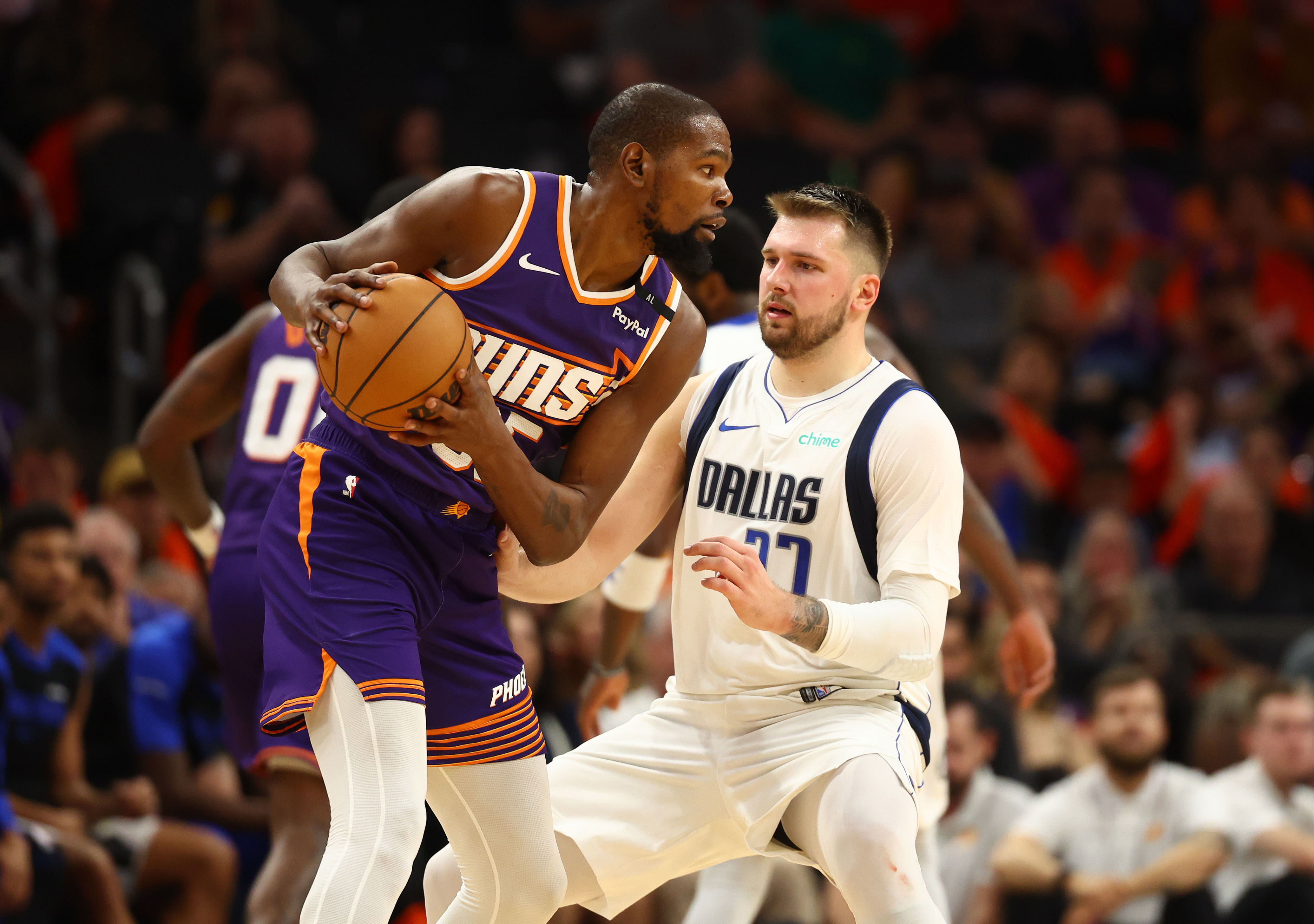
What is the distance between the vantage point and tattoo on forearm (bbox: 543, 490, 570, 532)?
3.94 m

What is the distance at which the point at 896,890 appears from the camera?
3.97 meters

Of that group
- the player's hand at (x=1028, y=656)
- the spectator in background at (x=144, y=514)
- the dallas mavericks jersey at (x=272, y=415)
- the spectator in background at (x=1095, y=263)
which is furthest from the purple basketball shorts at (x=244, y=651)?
the spectator in background at (x=1095, y=263)

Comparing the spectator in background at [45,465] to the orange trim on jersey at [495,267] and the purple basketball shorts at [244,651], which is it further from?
the orange trim on jersey at [495,267]

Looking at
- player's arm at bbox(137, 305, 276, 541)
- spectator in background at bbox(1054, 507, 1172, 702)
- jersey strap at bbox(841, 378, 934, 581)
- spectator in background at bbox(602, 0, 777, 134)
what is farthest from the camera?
spectator in background at bbox(602, 0, 777, 134)

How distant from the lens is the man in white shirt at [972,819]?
7449 mm

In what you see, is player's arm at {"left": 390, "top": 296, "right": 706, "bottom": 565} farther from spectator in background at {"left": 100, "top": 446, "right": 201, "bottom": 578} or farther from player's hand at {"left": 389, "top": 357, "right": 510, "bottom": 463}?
spectator in background at {"left": 100, "top": 446, "right": 201, "bottom": 578}

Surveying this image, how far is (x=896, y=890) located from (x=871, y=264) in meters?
1.63

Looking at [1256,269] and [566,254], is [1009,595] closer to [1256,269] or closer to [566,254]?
[566,254]

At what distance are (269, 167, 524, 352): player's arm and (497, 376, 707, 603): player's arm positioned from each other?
55cm

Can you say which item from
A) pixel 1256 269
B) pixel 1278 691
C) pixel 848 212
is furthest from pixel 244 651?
pixel 1256 269

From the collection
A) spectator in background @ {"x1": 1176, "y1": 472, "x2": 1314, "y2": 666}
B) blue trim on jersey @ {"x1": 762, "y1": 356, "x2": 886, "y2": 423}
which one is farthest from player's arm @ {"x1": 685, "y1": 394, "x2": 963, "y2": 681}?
spectator in background @ {"x1": 1176, "y1": 472, "x2": 1314, "y2": 666}

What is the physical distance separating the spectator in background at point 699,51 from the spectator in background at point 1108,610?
13.2ft

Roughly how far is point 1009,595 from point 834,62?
8216 mm

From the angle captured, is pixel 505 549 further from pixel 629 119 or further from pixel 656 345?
pixel 629 119
